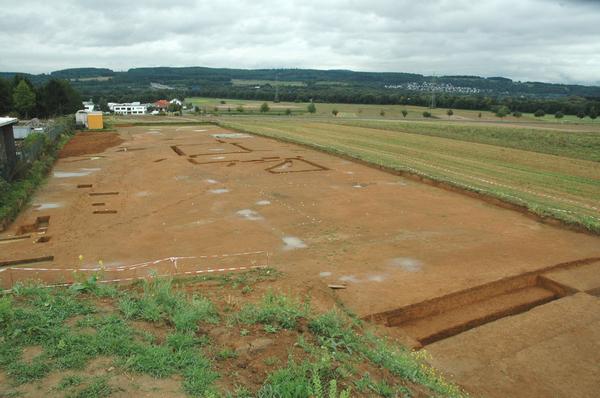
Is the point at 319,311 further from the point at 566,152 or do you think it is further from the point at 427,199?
the point at 566,152

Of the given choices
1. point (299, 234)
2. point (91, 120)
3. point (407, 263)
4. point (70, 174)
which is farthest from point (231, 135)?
point (407, 263)

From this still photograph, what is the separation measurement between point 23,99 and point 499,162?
182 ft

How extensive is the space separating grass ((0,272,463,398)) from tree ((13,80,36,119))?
5789cm

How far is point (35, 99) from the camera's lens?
59.3 m

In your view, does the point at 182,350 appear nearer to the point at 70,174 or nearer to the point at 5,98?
the point at 70,174

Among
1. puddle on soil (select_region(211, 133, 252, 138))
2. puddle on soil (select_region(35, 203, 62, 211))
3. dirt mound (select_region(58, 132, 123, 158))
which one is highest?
puddle on soil (select_region(211, 133, 252, 138))

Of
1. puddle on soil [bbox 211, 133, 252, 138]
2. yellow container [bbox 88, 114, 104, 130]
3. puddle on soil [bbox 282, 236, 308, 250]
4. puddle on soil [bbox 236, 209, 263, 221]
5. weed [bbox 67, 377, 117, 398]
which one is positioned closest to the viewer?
weed [bbox 67, 377, 117, 398]

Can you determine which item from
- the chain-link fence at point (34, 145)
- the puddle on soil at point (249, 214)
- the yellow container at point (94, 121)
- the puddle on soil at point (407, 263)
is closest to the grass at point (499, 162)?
the puddle on soil at point (407, 263)

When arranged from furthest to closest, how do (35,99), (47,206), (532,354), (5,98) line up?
(35,99) < (5,98) < (47,206) < (532,354)

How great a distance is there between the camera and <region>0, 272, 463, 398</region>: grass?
5.35 meters

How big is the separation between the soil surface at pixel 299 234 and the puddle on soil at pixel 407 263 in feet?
0.09

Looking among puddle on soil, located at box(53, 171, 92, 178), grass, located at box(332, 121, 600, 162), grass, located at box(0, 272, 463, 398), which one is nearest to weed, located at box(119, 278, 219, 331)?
grass, located at box(0, 272, 463, 398)

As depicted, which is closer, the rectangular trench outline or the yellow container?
the rectangular trench outline

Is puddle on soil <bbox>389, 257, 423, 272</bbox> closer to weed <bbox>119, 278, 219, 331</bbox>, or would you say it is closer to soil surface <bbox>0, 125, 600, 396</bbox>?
soil surface <bbox>0, 125, 600, 396</bbox>
